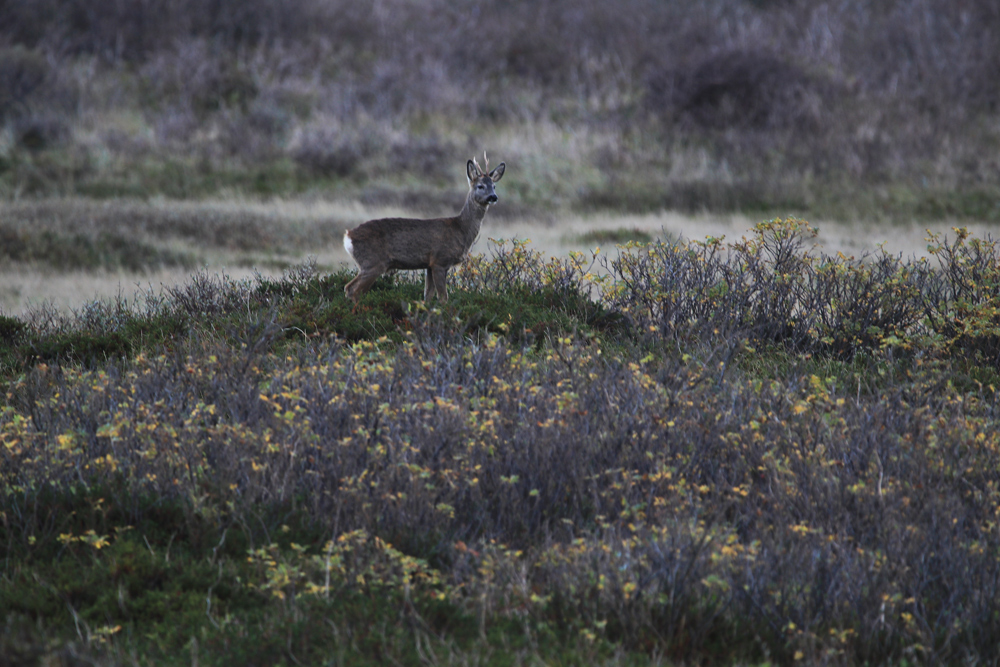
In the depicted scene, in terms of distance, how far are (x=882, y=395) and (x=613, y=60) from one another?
2584cm

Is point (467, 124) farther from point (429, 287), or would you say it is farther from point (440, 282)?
point (440, 282)

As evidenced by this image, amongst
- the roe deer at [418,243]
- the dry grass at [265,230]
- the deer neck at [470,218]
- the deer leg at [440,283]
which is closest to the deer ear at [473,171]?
the roe deer at [418,243]

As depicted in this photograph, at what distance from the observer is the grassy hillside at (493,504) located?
413 cm

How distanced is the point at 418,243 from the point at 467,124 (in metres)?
18.9

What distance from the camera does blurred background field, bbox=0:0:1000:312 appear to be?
17891mm

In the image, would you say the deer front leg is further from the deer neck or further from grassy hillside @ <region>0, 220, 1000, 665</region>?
the deer neck

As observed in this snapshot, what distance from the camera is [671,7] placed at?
35.0m

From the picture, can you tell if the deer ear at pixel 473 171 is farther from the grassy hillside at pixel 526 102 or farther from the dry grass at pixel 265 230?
the grassy hillside at pixel 526 102

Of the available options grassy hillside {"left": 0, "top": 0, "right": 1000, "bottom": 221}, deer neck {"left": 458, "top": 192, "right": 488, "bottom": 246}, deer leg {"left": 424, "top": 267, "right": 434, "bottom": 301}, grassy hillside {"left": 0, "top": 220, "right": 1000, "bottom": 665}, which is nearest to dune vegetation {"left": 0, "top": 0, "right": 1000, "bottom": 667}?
grassy hillside {"left": 0, "top": 220, "right": 1000, "bottom": 665}

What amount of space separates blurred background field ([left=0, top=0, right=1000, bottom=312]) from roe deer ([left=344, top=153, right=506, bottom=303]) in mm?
5889

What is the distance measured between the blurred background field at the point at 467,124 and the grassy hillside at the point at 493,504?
7.05 m

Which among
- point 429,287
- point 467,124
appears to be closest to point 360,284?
point 429,287

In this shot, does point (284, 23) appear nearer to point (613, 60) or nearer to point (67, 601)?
point (613, 60)

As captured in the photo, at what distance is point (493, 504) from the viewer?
523 cm
